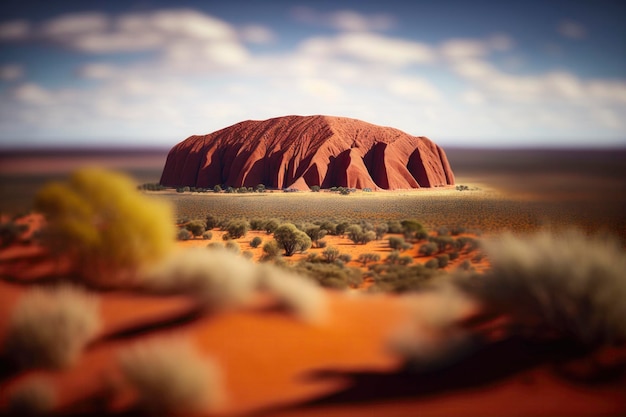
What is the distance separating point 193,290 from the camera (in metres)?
7.20

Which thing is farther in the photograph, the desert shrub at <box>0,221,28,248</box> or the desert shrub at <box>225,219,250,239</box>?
the desert shrub at <box>225,219,250,239</box>

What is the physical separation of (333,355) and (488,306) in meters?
3.09

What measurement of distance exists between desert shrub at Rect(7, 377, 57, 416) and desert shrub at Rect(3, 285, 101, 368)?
1.37ft

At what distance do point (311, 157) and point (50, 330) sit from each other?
5958cm

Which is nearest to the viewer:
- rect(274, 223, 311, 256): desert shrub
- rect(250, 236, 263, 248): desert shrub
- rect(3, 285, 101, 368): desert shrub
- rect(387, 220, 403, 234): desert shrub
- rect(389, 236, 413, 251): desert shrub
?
rect(3, 285, 101, 368): desert shrub

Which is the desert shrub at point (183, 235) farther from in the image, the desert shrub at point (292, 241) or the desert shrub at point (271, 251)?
the desert shrub at point (271, 251)

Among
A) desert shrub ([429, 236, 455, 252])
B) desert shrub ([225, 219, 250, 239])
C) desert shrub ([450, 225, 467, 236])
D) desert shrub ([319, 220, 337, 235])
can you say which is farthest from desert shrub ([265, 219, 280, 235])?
desert shrub ([450, 225, 467, 236])

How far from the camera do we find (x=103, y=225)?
811 centimetres

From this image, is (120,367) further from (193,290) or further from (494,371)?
(494,371)

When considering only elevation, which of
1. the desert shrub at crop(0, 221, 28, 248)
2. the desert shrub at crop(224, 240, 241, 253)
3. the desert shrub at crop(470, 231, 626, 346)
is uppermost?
the desert shrub at crop(0, 221, 28, 248)

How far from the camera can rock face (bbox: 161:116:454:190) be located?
201 feet

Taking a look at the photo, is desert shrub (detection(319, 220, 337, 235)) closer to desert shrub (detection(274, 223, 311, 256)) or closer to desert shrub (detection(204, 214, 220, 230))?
desert shrub (detection(274, 223, 311, 256))

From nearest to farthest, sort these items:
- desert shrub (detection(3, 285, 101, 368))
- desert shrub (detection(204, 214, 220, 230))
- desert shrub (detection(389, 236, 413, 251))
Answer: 1. desert shrub (detection(3, 285, 101, 368))
2. desert shrub (detection(389, 236, 413, 251))
3. desert shrub (detection(204, 214, 220, 230))

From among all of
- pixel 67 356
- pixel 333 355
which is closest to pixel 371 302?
pixel 333 355
